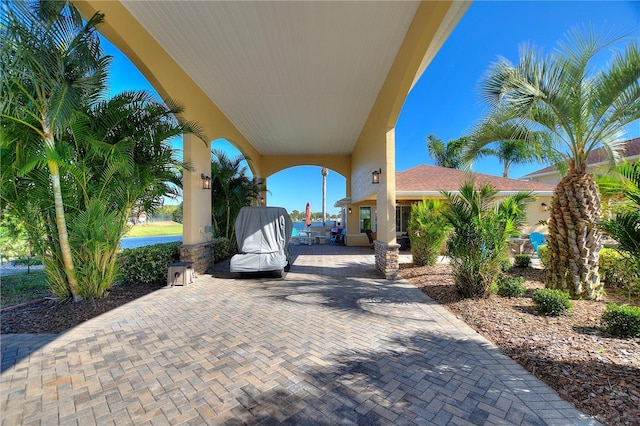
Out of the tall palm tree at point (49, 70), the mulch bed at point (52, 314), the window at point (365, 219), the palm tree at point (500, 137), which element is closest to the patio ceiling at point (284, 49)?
the tall palm tree at point (49, 70)

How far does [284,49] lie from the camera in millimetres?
6082

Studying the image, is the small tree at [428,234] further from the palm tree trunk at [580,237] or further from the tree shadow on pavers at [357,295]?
the palm tree trunk at [580,237]

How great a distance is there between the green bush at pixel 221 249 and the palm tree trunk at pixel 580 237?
953cm

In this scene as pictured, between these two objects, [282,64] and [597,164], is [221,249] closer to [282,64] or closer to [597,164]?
[282,64]

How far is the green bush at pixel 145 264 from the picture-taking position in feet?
20.9

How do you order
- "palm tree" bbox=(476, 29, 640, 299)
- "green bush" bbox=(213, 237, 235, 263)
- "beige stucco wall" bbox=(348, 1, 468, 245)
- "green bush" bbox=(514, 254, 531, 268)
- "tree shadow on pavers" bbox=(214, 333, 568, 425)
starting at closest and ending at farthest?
"tree shadow on pavers" bbox=(214, 333, 568, 425), "palm tree" bbox=(476, 29, 640, 299), "beige stucco wall" bbox=(348, 1, 468, 245), "green bush" bbox=(514, 254, 531, 268), "green bush" bbox=(213, 237, 235, 263)

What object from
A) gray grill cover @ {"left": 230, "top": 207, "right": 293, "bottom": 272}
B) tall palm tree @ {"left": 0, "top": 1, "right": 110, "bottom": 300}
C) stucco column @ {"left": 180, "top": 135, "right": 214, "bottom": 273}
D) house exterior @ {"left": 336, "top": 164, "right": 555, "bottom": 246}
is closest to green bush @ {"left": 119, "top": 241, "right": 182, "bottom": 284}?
stucco column @ {"left": 180, "top": 135, "right": 214, "bottom": 273}

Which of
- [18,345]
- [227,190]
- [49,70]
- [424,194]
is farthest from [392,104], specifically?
[18,345]

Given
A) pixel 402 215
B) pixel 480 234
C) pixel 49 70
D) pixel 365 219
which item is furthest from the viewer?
pixel 365 219

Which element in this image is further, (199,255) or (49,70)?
(199,255)

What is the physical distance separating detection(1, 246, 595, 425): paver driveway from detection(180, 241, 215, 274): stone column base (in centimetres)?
238

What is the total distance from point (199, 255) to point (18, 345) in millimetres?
4269

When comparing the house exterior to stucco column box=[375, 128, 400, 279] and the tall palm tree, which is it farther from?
the tall palm tree

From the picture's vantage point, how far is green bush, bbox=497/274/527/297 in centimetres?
530
